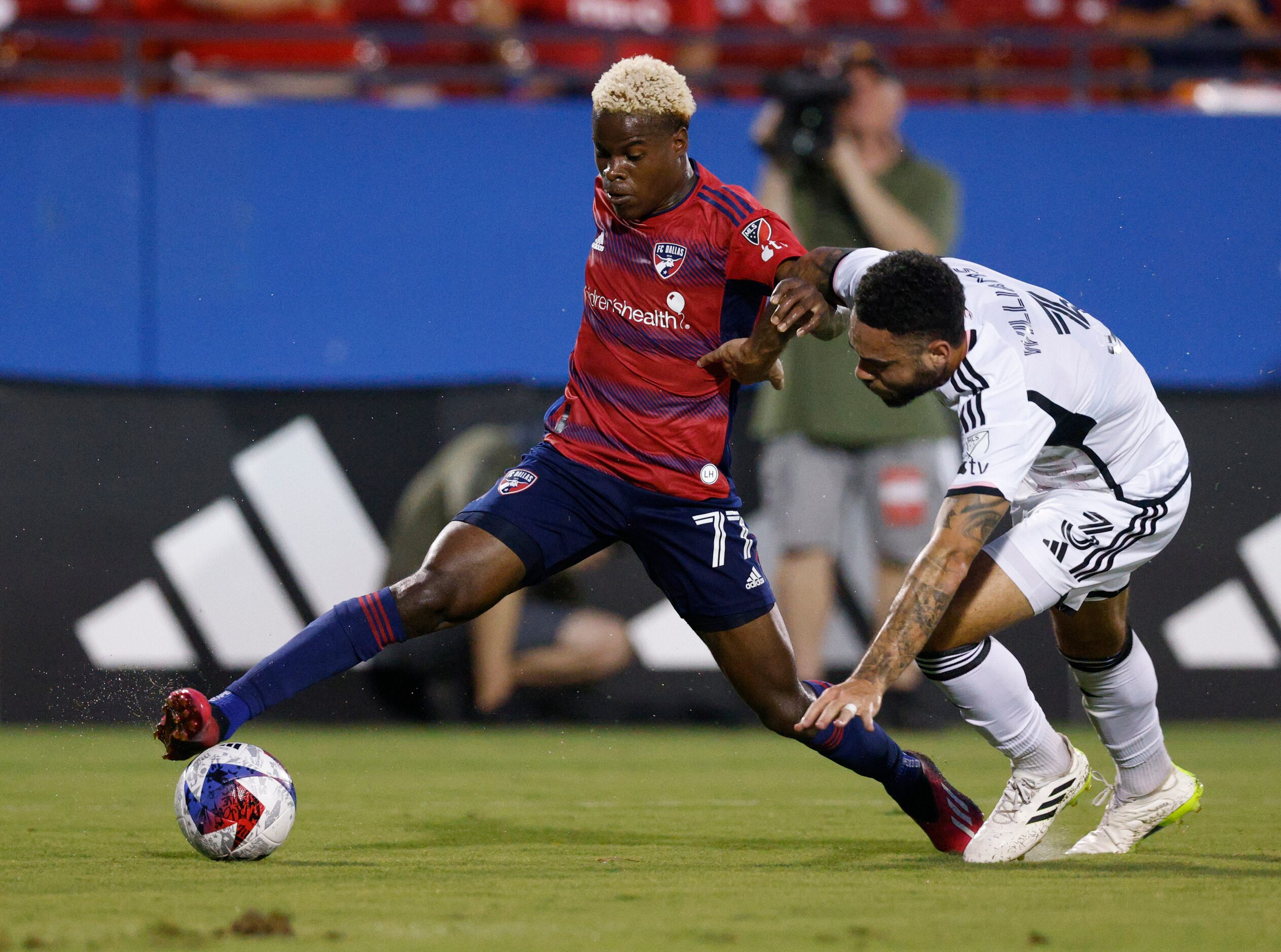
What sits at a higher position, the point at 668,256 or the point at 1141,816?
the point at 668,256

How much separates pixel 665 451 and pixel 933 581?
1099 millimetres

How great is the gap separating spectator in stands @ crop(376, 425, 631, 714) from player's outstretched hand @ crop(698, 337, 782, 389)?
388 cm

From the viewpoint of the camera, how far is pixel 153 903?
13.1ft

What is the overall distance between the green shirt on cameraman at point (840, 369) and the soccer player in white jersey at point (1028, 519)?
365cm

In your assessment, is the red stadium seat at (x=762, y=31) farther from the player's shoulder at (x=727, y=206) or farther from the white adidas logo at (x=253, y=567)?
the player's shoulder at (x=727, y=206)

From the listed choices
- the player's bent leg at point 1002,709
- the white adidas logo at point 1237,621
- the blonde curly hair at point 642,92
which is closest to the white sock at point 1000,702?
the player's bent leg at point 1002,709

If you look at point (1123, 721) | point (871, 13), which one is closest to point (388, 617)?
point (1123, 721)

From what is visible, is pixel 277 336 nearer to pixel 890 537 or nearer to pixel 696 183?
pixel 890 537

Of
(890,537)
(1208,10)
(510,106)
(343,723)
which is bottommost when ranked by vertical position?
(343,723)

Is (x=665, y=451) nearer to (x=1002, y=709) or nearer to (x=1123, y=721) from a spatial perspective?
(x=1002, y=709)

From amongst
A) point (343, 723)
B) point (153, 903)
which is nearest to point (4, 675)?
point (343, 723)

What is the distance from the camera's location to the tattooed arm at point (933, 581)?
4371 millimetres

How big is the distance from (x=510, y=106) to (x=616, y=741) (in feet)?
13.8

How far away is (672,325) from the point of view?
525 centimetres
